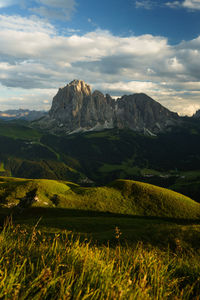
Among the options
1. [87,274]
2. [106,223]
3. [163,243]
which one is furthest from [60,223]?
[87,274]

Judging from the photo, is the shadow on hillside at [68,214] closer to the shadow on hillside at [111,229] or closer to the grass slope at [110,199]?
the shadow on hillside at [111,229]

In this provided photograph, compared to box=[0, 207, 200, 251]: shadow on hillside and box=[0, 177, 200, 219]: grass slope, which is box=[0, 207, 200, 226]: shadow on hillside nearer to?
box=[0, 207, 200, 251]: shadow on hillside

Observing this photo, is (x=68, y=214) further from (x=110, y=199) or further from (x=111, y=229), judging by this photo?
(x=111, y=229)

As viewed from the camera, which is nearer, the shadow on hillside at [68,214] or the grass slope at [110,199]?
the shadow on hillside at [68,214]

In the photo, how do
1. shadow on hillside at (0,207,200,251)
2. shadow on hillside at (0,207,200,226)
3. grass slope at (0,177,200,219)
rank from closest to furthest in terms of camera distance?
shadow on hillside at (0,207,200,251) < shadow on hillside at (0,207,200,226) < grass slope at (0,177,200,219)

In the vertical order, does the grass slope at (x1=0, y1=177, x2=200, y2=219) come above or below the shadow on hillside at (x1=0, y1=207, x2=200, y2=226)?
above

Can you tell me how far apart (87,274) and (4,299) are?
1.84 m

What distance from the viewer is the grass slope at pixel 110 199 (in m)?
83.4

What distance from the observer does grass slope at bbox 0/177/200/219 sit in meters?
83.4

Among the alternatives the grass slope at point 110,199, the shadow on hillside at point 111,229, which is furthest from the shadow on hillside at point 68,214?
the grass slope at point 110,199

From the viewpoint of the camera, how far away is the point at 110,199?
91.2m

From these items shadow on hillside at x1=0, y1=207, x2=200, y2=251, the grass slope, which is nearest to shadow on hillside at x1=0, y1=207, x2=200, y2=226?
shadow on hillside at x1=0, y1=207, x2=200, y2=251

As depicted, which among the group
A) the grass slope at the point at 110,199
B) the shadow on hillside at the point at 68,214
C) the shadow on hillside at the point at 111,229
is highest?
the shadow on hillside at the point at 111,229

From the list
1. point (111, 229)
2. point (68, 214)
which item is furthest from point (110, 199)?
point (111, 229)
